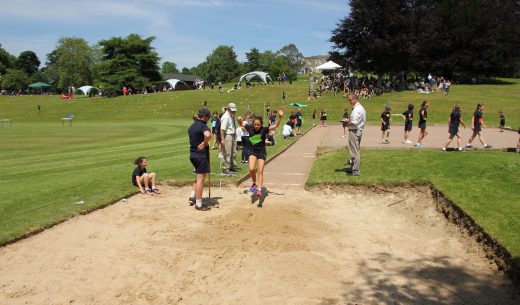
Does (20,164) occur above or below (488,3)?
below

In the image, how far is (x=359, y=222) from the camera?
8.95 metres

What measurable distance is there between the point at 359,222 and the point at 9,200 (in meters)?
8.97

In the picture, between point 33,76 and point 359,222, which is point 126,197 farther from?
point 33,76

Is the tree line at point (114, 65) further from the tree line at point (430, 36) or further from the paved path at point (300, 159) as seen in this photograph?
the paved path at point (300, 159)

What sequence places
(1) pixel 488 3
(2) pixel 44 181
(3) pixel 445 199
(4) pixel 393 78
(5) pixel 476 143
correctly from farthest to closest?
(4) pixel 393 78 < (1) pixel 488 3 < (5) pixel 476 143 < (2) pixel 44 181 < (3) pixel 445 199

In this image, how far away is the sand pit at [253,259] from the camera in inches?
227

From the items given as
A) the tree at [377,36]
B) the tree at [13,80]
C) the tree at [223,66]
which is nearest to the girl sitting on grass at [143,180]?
the tree at [377,36]

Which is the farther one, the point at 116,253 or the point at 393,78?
the point at 393,78

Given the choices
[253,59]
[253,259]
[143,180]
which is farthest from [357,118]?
[253,59]

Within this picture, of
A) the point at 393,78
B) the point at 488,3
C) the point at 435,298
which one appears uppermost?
the point at 488,3

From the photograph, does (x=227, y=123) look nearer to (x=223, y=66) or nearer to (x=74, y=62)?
(x=74, y=62)

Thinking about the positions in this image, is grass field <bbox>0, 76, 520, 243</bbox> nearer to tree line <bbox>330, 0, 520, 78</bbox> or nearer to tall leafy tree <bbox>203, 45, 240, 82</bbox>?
tree line <bbox>330, 0, 520, 78</bbox>

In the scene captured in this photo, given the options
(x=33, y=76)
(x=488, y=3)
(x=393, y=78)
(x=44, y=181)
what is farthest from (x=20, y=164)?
(x=33, y=76)

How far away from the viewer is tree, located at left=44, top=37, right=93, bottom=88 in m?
112
